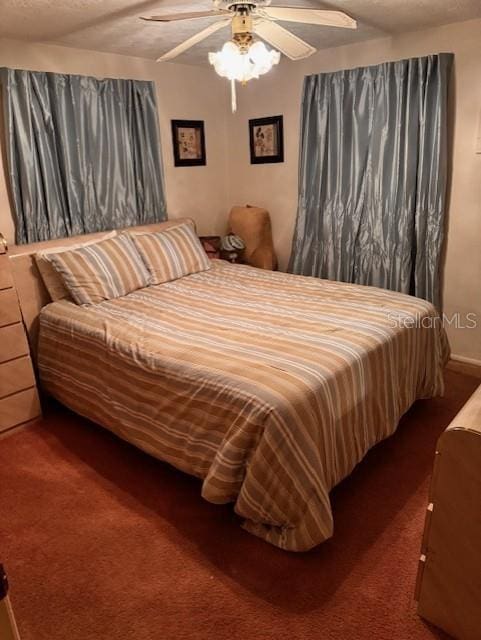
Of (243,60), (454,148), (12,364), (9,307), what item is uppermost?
(243,60)

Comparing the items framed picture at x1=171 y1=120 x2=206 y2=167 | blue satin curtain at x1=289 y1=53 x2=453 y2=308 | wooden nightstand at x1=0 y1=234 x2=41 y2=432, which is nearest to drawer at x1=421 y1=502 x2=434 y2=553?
blue satin curtain at x1=289 y1=53 x2=453 y2=308

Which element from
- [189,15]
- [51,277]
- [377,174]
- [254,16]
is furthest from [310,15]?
[51,277]

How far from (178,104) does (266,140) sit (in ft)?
2.59

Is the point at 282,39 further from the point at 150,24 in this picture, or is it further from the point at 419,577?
the point at 419,577

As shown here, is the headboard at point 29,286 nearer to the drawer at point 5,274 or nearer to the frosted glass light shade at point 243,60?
the drawer at point 5,274

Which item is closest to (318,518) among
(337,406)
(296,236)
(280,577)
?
(280,577)

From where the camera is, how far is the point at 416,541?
6.20 feet

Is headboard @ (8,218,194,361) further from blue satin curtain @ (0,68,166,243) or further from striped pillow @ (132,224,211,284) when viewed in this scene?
striped pillow @ (132,224,211,284)

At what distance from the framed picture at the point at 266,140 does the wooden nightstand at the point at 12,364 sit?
234 cm

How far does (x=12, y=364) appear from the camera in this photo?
270 cm

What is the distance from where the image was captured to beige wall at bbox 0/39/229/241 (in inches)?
119

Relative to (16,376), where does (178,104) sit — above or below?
above

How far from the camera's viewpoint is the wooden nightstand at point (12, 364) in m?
2.62

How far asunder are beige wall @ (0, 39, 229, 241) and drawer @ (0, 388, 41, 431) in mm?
1078
